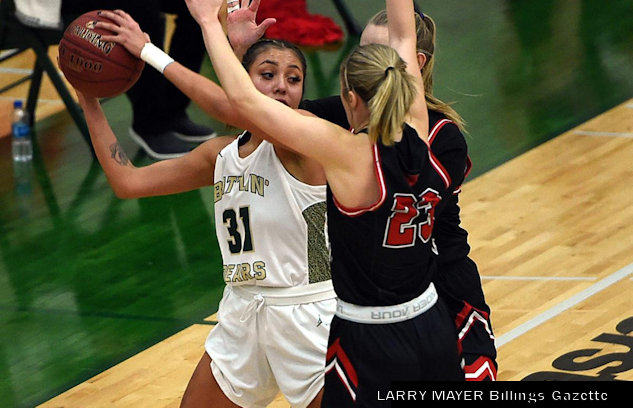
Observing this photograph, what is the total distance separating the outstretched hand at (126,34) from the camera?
4648 mm

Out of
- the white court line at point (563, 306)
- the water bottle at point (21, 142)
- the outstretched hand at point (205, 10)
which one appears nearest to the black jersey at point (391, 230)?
the outstretched hand at point (205, 10)

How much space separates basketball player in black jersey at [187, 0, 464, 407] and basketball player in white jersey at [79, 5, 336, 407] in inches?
18.9

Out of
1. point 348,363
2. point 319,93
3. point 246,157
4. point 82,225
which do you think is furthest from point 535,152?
point 348,363

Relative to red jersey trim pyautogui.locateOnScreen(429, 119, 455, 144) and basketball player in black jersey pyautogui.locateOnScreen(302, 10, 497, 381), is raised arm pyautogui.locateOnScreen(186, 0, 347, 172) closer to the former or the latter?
red jersey trim pyautogui.locateOnScreen(429, 119, 455, 144)

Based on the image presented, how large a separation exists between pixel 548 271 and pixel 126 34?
3439mm

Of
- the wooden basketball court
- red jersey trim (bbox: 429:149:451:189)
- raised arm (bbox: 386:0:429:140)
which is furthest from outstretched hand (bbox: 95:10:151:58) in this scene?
the wooden basketball court

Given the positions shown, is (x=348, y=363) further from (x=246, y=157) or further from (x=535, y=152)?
(x=535, y=152)

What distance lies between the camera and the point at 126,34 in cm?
467

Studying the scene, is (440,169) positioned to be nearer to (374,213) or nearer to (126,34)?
(374,213)

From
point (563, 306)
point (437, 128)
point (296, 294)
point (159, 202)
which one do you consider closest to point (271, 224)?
point (296, 294)

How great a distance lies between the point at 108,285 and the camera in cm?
759

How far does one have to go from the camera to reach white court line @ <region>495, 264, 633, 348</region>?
651cm

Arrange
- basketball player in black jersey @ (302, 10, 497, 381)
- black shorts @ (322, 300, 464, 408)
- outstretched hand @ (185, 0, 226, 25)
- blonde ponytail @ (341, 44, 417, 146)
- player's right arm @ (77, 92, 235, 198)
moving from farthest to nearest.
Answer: player's right arm @ (77, 92, 235, 198)
basketball player in black jersey @ (302, 10, 497, 381)
outstretched hand @ (185, 0, 226, 25)
black shorts @ (322, 300, 464, 408)
blonde ponytail @ (341, 44, 417, 146)

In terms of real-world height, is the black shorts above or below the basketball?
below
